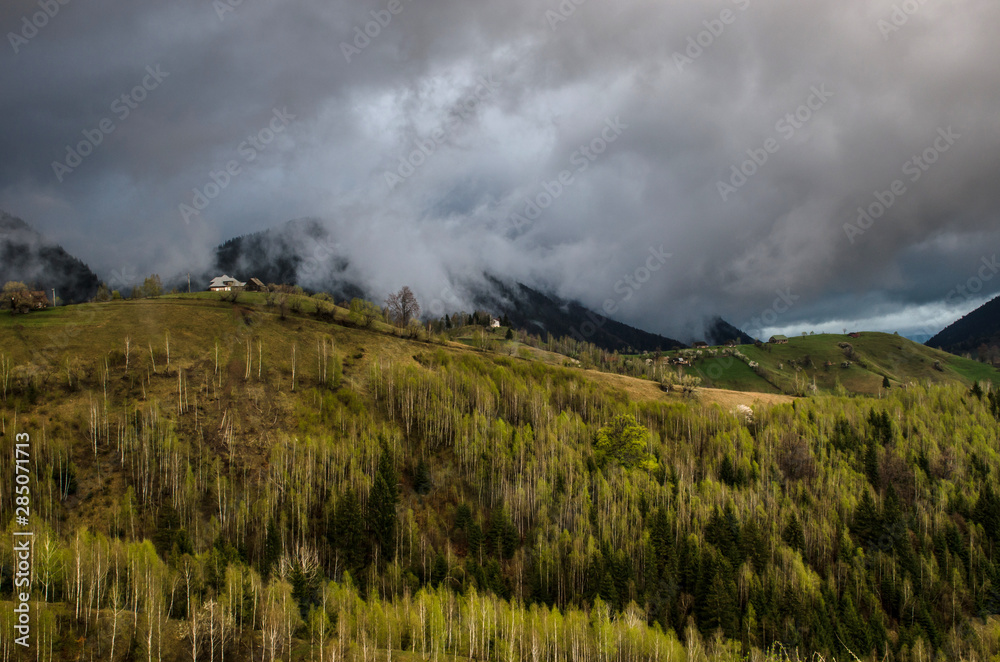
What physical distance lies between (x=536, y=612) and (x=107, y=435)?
9347 centimetres

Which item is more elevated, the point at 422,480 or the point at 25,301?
the point at 25,301

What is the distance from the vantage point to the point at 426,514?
112 m

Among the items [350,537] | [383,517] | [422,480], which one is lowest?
[350,537]

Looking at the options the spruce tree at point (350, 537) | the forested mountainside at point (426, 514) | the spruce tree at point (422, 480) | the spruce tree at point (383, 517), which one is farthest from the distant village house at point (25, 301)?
the spruce tree at point (422, 480)

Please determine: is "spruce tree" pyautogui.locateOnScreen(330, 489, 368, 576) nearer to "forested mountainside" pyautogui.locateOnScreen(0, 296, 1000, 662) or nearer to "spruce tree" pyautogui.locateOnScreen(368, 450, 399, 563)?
"forested mountainside" pyautogui.locateOnScreen(0, 296, 1000, 662)

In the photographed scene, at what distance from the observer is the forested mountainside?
7488 cm

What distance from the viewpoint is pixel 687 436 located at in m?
158

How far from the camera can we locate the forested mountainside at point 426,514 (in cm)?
7488

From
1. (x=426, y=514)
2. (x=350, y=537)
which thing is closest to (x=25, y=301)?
(x=350, y=537)

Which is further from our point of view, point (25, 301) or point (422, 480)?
point (25, 301)

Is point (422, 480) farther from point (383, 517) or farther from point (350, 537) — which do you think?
point (350, 537)

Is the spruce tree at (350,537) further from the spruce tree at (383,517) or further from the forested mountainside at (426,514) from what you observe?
the spruce tree at (383,517)

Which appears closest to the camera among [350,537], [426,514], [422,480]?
[350,537]

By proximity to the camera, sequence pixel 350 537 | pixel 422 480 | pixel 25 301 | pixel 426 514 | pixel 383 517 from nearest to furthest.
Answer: pixel 350 537, pixel 383 517, pixel 426 514, pixel 422 480, pixel 25 301
